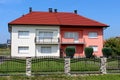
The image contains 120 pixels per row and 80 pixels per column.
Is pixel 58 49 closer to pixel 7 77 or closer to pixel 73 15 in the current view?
pixel 73 15

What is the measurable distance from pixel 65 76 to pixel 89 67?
10.7ft

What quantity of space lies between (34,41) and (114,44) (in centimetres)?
1138

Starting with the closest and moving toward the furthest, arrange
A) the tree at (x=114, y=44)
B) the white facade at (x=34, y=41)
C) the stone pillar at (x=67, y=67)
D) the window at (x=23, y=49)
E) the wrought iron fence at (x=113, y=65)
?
1. the stone pillar at (x=67, y=67)
2. the wrought iron fence at (x=113, y=65)
3. the tree at (x=114, y=44)
4. the white facade at (x=34, y=41)
5. the window at (x=23, y=49)

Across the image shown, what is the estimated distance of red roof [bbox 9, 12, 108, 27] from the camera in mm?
46750

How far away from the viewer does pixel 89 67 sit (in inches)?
910

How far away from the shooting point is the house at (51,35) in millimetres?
46469

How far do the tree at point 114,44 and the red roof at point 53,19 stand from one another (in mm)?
2873

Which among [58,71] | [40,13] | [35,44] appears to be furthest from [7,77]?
[40,13]

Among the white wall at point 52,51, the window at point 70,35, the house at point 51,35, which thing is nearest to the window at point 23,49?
the house at point 51,35

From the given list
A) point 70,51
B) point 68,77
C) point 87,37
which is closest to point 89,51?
point 70,51

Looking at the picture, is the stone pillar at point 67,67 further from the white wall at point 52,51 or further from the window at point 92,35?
the window at point 92,35

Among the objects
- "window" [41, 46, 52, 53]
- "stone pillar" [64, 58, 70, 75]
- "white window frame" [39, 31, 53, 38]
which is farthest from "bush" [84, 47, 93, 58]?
"stone pillar" [64, 58, 70, 75]

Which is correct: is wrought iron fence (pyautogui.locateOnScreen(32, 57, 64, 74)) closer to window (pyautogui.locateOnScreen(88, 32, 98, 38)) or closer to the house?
the house

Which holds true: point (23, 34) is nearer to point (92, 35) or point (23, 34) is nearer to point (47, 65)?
point (92, 35)
